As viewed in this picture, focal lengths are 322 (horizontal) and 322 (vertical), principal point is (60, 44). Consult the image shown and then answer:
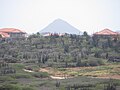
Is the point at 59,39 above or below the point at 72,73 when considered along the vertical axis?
above

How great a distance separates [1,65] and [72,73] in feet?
44.3

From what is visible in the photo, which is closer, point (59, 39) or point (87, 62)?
point (87, 62)

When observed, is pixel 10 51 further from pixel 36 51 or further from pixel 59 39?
pixel 59 39

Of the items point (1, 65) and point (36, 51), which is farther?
point (36, 51)

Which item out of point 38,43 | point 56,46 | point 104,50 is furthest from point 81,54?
point 38,43

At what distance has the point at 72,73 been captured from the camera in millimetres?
55656

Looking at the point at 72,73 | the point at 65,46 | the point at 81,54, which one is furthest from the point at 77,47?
the point at 72,73

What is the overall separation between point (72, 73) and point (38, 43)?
36.5m

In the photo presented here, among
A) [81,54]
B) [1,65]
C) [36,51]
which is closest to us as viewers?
[1,65]

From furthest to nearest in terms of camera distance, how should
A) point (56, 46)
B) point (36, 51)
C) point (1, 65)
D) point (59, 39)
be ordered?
point (59, 39)
point (56, 46)
point (36, 51)
point (1, 65)

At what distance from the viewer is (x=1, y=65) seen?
195ft

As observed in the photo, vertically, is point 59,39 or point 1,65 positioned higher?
point 59,39

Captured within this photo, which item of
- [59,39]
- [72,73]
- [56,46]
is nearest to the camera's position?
[72,73]

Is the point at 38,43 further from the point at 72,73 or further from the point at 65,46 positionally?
the point at 72,73
